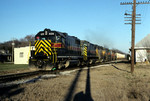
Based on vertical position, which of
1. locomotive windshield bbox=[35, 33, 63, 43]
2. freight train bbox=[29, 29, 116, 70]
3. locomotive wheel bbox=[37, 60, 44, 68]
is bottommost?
locomotive wheel bbox=[37, 60, 44, 68]

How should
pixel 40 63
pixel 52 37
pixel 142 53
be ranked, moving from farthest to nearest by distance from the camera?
→ pixel 142 53 → pixel 52 37 → pixel 40 63

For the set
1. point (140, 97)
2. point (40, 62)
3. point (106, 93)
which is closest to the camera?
point (140, 97)

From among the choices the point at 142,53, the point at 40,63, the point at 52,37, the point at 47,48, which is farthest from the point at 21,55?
the point at 142,53

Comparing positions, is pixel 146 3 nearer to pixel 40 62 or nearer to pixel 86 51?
pixel 86 51

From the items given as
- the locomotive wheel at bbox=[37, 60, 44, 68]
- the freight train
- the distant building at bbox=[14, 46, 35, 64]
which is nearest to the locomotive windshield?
the freight train

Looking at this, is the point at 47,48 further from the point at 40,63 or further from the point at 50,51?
the point at 40,63

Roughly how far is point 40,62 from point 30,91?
693 cm

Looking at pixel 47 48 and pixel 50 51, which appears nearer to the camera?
pixel 50 51

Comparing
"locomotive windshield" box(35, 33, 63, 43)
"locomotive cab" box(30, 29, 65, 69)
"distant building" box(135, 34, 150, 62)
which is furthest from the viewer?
"distant building" box(135, 34, 150, 62)

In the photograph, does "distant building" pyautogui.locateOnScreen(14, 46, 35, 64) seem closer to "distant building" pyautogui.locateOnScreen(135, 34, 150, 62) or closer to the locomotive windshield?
the locomotive windshield

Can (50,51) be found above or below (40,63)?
above

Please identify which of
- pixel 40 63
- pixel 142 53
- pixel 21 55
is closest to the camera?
pixel 40 63

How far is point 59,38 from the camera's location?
1484cm

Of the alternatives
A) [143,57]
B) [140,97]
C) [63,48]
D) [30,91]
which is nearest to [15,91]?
[30,91]
